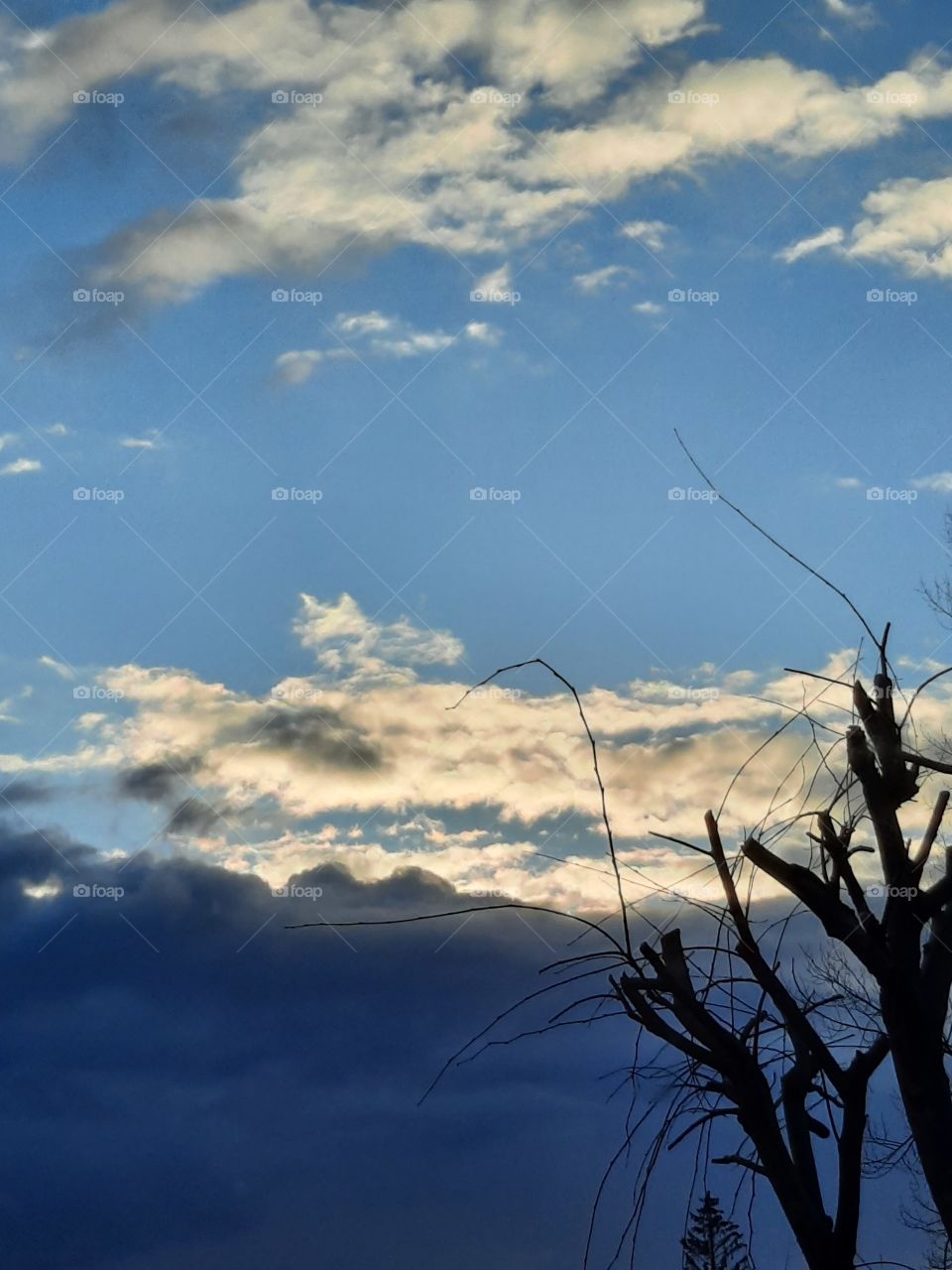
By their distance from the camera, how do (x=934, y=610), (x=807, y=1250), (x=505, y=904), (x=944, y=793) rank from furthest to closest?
1. (x=934, y=610)
2. (x=944, y=793)
3. (x=807, y=1250)
4. (x=505, y=904)

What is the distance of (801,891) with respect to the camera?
159 inches

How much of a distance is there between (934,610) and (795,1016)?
501 inches

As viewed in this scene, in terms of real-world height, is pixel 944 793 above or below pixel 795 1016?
above

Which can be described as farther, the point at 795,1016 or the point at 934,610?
the point at 934,610

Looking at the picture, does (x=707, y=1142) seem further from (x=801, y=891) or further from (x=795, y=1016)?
(x=801, y=891)

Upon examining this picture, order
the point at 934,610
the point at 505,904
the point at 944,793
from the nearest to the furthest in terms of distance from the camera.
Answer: the point at 505,904 < the point at 944,793 < the point at 934,610

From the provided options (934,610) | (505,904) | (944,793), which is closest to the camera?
(505,904)

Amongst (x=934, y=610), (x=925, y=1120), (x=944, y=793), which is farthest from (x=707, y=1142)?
(x=934, y=610)

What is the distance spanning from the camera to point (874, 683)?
4262 mm

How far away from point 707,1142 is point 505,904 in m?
1.21

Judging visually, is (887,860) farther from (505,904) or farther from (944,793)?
(505,904)

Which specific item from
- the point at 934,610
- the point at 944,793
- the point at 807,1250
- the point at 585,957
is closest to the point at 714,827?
the point at 585,957

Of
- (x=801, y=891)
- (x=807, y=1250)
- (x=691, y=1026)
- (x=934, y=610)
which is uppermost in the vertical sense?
(x=934, y=610)

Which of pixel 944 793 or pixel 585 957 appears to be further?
pixel 944 793
